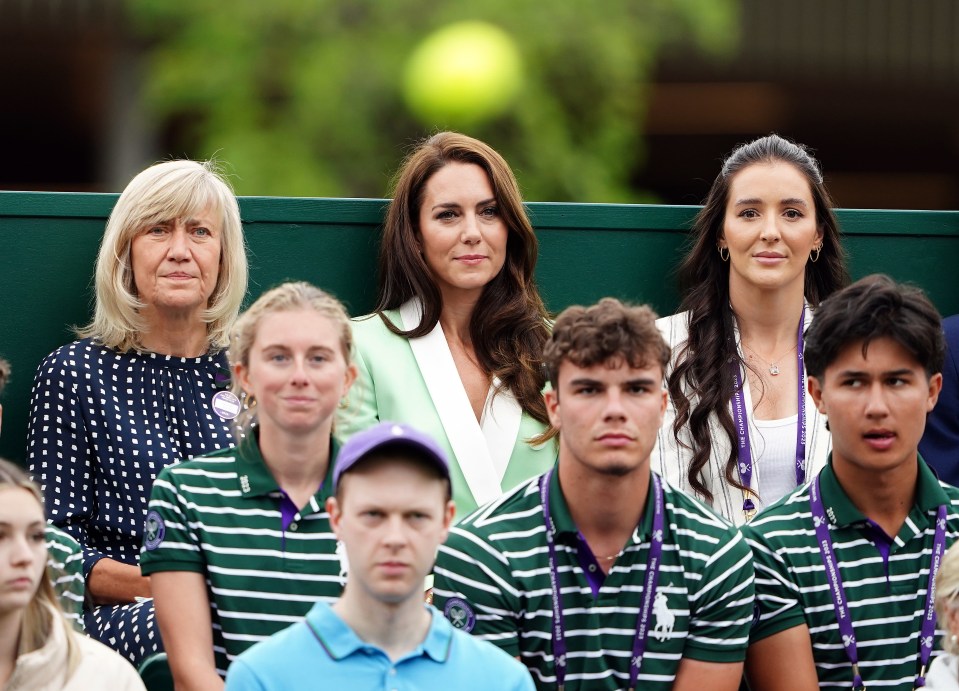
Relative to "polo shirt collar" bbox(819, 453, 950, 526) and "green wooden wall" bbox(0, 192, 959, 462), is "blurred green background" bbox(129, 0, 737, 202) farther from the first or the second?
"polo shirt collar" bbox(819, 453, 950, 526)

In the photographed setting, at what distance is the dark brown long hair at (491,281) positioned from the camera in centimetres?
444

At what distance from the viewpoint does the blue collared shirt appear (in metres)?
2.94

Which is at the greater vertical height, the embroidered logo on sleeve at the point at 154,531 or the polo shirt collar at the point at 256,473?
the polo shirt collar at the point at 256,473

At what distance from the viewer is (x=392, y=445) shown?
3020mm

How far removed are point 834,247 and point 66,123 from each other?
670 centimetres

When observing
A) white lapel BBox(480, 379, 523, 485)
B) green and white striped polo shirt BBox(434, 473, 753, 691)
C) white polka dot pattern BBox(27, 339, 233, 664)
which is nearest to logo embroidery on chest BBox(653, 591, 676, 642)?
green and white striped polo shirt BBox(434, 473, 753, 691)

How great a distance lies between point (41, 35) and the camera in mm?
9164

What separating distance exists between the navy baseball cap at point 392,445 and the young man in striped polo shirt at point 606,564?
1.49ft

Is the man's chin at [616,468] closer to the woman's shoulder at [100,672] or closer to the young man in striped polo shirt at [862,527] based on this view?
the young man in striped polo shirt at [862,527]

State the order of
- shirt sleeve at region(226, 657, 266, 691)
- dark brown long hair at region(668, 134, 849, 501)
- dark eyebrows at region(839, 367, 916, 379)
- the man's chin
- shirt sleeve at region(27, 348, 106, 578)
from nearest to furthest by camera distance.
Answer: shirt sleeve at region(226, 657, 266, 691) < the man's chin < dark eyebrows at region(839, 367, 916, 379) < shirt sleeve at region(27, 348, 106, 578) < dark brown long hair at region(668, 134, 849, 501)

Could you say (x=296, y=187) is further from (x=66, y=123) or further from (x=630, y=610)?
(x=630, y=610)

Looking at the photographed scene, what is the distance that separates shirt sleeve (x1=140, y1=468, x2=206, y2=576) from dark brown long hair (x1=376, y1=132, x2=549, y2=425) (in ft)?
3.53

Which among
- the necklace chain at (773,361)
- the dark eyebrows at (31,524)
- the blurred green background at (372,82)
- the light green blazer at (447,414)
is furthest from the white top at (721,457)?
the blurred green background at (372,82)

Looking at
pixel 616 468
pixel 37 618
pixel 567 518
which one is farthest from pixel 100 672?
pixel 616 468
